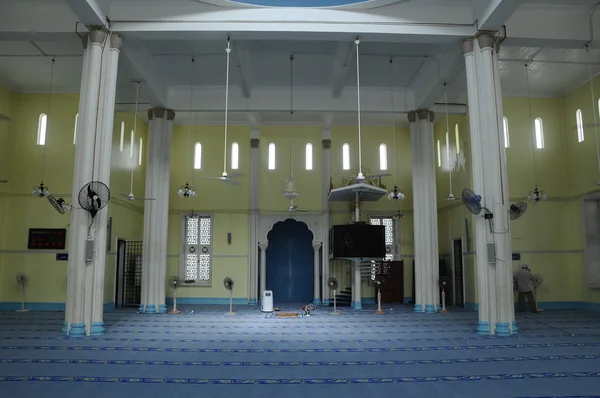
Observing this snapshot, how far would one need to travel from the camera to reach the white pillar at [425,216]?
40.0 feet

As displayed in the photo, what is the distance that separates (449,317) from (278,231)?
6768 mm

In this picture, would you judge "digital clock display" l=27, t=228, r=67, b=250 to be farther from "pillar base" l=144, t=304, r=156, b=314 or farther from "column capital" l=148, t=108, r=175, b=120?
"column capital" l=148, t=108, r=175, b=120

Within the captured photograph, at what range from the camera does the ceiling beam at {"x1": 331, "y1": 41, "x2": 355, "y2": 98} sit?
10.2 meters

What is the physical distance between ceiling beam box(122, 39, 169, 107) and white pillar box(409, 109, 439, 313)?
6628 mm

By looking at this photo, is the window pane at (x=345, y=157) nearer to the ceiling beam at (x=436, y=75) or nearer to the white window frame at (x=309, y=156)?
the white window frame at (x=309, y=156)

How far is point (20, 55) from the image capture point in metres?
10.6

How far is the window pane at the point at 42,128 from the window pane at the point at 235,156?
17.4 feet

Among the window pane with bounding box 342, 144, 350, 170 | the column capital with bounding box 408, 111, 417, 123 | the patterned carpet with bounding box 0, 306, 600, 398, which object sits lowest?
the patterned carpet with bounding box 0, 306, 600, 398

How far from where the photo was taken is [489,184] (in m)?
8.29

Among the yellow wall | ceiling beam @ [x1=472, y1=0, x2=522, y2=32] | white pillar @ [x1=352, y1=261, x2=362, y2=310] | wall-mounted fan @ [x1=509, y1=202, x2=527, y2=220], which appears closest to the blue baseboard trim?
the yellow wall

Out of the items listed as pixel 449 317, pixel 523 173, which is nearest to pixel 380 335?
pixel 449 317

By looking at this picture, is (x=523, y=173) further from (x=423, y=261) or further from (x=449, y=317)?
(x=449, y=317)

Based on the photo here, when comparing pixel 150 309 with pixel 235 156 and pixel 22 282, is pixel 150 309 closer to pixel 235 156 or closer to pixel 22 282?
pixel 22 282

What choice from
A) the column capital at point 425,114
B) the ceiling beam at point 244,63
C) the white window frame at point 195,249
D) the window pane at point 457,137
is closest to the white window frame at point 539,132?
the window pane at point 457,137
